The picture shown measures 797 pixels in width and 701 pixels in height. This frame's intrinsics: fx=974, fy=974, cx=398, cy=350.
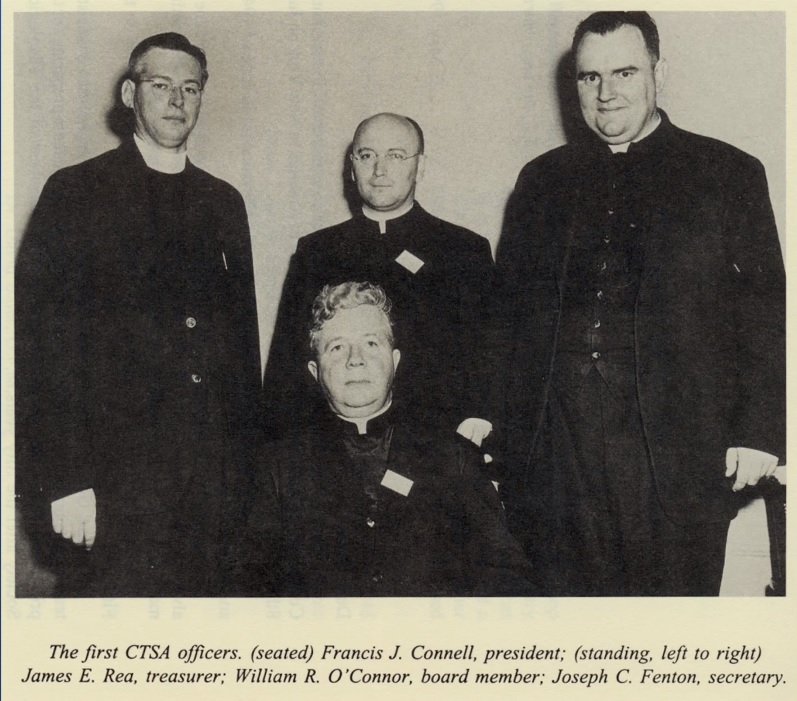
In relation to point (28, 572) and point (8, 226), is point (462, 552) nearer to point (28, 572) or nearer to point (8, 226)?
point (28, 572)

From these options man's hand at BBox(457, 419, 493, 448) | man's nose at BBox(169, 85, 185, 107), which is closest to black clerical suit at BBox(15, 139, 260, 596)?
man's nose at BBox(169, 85, 185, 107)

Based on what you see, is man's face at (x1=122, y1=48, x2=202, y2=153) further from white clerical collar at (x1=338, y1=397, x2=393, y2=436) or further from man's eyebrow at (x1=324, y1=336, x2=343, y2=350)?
white clerical collar at (x1=338, y1=397, x2=393, y2=436)

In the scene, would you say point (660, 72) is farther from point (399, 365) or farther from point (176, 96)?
point (176, 96)

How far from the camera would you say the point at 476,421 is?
3.18 metres

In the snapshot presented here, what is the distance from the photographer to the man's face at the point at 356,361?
9.50 feet

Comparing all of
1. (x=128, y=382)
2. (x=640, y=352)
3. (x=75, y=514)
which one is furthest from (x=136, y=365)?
(x=640, y=352)

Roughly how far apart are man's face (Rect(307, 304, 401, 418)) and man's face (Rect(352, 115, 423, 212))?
52 cm

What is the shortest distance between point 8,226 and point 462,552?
1.81m

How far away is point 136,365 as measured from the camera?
3.12 metres

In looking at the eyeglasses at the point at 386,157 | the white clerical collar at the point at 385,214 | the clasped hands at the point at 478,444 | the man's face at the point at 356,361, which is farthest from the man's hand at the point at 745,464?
the eyeglasses at the point at 386,157
